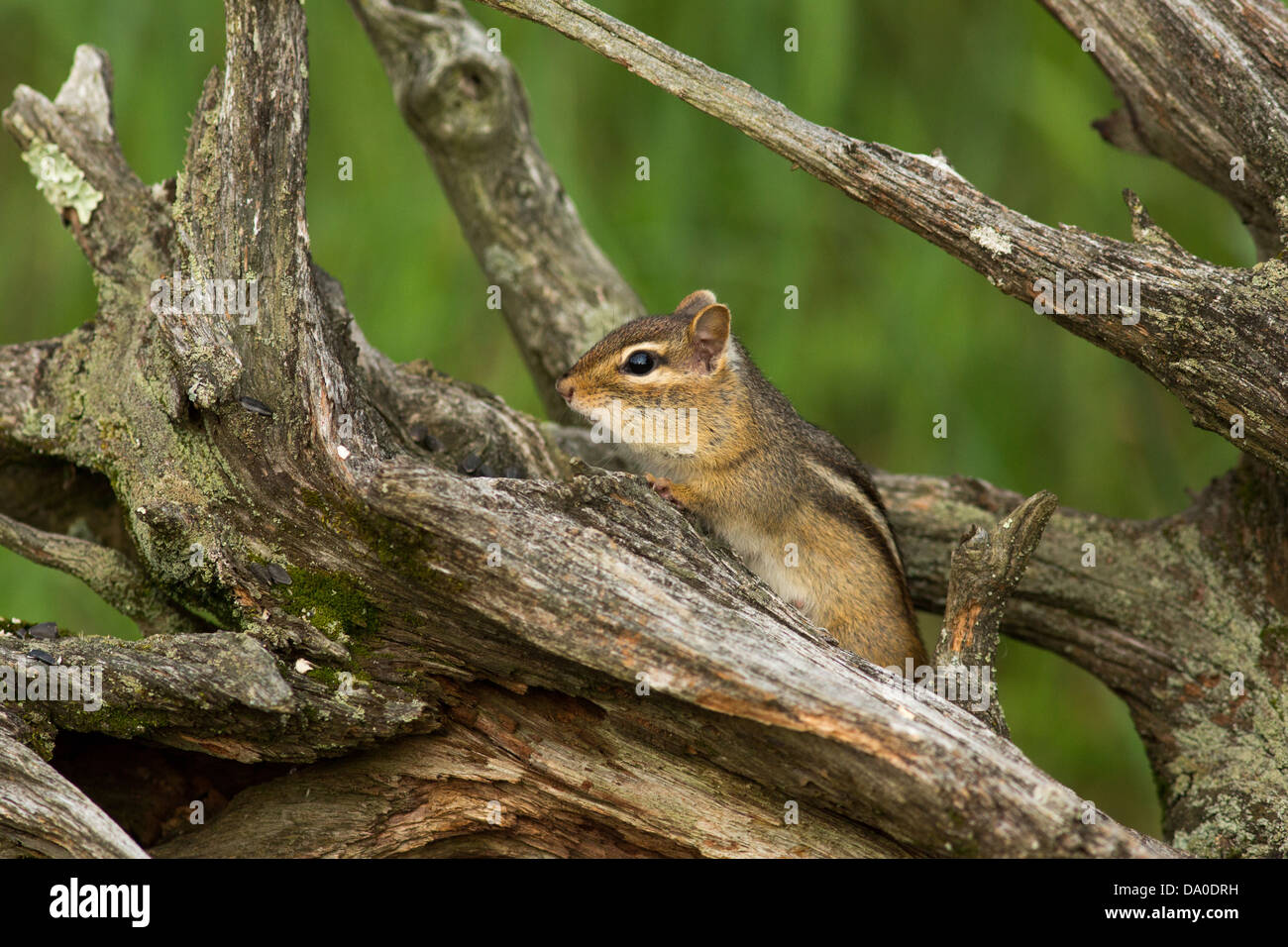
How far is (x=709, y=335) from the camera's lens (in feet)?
13.6

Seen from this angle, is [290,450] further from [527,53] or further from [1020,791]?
[527,53]

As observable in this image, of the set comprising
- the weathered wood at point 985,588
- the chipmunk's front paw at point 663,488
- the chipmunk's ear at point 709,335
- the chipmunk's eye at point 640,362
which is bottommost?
the weathered wood at point 985,588

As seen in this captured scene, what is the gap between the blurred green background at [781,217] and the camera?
6.14 metres

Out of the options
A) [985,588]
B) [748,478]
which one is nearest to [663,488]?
[748,478]

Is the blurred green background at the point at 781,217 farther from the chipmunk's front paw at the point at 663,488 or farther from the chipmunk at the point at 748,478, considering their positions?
the chipmunk's front paw at the point at 663,488

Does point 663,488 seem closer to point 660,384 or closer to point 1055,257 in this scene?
point 660,384

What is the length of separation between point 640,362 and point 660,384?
0.34ft

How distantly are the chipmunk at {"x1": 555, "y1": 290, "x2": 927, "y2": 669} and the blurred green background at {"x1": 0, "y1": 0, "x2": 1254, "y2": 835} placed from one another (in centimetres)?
221

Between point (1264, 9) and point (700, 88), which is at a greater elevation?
point (1264, 9)

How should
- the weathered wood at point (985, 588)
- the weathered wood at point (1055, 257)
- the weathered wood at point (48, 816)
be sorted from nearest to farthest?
the weathered wood at point (48, 816), the weathered wood at point (1055, 257), the weathered wood at point (985, 588)

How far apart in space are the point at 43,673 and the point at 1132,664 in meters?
3.30

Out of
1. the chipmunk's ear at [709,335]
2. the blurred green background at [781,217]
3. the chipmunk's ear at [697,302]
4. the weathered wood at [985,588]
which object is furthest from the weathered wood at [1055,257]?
the blurred green background at [781,217]
